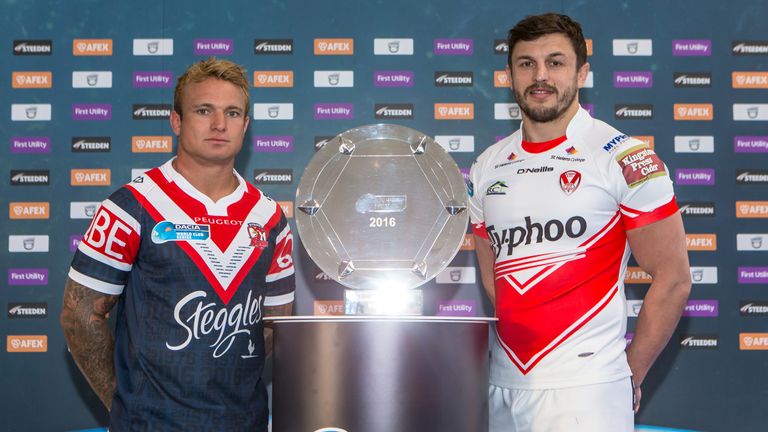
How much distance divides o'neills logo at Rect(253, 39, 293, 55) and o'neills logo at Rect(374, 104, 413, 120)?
1.78 ft

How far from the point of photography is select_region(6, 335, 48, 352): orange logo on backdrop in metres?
3.55

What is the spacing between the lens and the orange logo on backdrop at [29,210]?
141 inches

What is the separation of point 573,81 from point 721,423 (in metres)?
2.43

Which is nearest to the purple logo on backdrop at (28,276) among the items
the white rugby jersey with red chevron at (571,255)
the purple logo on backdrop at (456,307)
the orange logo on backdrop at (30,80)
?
the orange logo on backdrop at (30,80)

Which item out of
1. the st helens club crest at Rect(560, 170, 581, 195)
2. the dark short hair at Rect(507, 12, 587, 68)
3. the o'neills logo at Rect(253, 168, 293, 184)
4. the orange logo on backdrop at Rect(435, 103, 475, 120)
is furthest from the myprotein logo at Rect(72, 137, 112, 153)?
the st helens club crest at Rect(560, 170, 581, 195)

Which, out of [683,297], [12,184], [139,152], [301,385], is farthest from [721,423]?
[12,184]

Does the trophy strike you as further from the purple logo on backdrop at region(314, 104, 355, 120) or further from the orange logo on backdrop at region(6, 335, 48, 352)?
the orange logo on backdrop at region(6, 335, 48, 352)

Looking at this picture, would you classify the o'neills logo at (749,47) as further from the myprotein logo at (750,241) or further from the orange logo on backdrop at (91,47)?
the orange logo on backdrop at (91,47)

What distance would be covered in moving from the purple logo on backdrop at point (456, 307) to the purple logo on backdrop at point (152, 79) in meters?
1.77

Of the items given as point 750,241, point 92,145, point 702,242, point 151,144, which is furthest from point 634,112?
point 92,145

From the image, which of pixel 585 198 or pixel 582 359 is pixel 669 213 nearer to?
pixel 585 198

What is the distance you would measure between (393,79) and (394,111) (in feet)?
0.54

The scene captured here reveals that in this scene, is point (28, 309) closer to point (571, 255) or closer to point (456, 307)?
point (456, 307)

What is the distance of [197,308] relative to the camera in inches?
72.9
